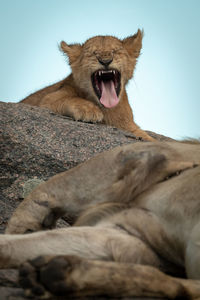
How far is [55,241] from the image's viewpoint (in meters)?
2.33

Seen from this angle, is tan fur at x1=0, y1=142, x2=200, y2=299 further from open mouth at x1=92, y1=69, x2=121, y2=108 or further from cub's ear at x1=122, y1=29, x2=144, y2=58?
cub's ear at x1=122, y1=29, x2=144, y2=58

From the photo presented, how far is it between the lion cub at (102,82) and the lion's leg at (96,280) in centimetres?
501

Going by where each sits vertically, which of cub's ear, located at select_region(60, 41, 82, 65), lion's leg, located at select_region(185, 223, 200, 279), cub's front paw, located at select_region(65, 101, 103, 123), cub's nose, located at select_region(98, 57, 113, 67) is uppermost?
cub's ear, located at select_region(60, 41, 82, 65)

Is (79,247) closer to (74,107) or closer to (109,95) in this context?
(74,107)

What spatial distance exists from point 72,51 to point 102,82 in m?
0.92

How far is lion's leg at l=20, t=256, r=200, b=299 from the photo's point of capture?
5.76 ft

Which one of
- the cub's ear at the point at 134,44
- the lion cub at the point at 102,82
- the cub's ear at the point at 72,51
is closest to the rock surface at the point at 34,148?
the lion cub at the point at 102,82

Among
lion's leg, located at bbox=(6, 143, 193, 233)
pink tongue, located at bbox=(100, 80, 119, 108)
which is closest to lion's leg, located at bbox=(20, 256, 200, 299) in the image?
lion's leg, located at bbox=(6, 143, 193, 233)

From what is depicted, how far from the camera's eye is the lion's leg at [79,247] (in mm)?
2273

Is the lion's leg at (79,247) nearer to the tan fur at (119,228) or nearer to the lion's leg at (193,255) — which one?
the tan fur at (119,228)

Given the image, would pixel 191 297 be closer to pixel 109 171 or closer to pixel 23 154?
pixel 109 171

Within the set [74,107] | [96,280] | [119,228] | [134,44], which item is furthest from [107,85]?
[96,280]

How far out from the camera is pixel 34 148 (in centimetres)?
475

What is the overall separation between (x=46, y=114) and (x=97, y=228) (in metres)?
3.85
